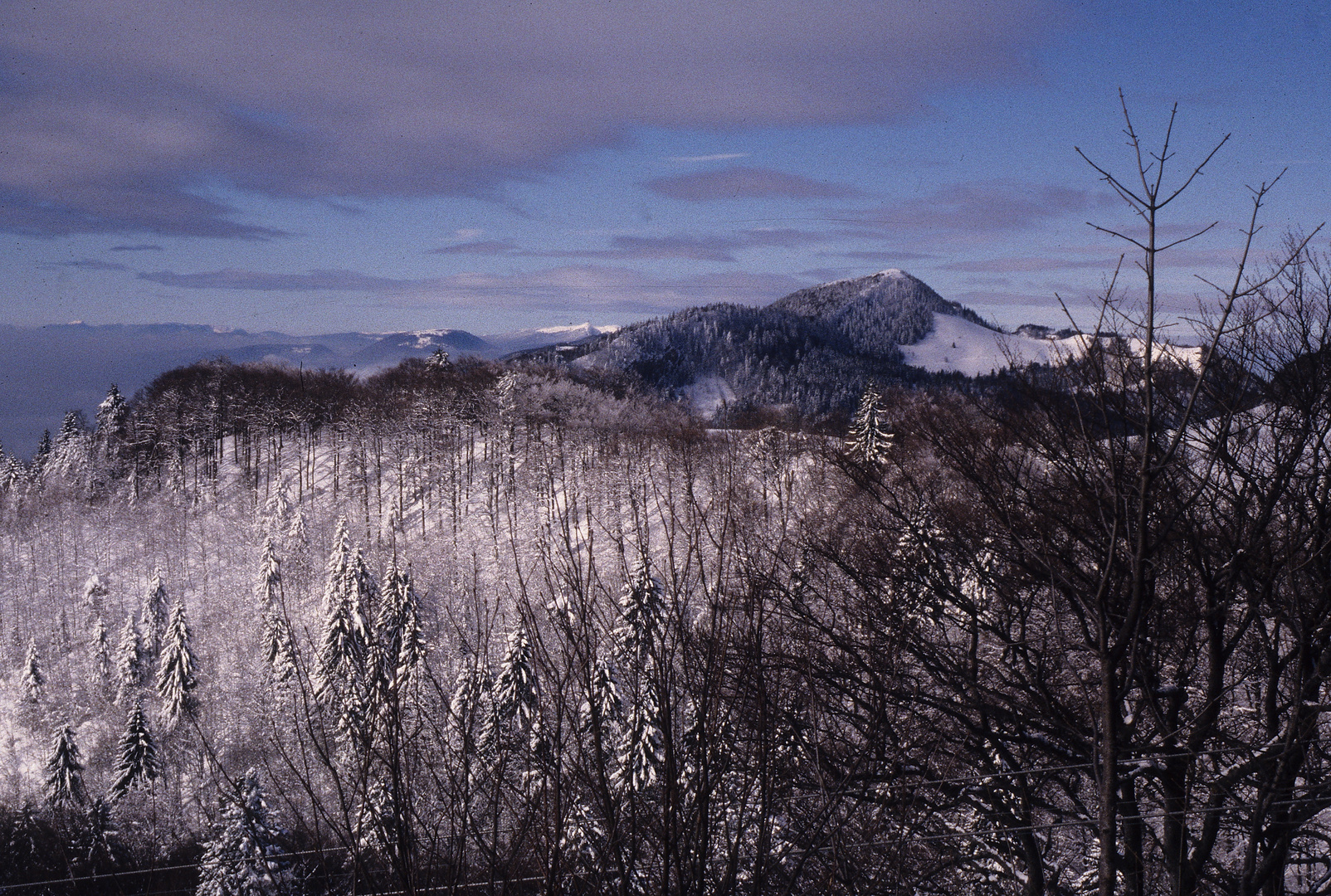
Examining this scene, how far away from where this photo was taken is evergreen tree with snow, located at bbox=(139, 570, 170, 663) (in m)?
38.0

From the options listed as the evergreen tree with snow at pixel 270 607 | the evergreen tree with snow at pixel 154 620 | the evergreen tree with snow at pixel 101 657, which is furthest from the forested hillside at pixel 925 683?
the evergreen tree with snow at pixel 101 657

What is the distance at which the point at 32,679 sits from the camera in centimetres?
3653

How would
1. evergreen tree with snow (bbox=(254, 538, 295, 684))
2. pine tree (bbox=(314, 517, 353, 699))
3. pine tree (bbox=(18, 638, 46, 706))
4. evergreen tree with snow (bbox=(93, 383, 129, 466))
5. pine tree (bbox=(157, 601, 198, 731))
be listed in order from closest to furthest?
pine tree (bbox=(314, 517, 353, 699))
evergreen tree with snow (bbox=(254, 538, 295, 684))
pine tree (bbox=(157, 601, 198, 731))
pine tree (bbox=(18, 638, 46, 706))
evergreen tree with snow (bbox=(93, 383, 129, 466))

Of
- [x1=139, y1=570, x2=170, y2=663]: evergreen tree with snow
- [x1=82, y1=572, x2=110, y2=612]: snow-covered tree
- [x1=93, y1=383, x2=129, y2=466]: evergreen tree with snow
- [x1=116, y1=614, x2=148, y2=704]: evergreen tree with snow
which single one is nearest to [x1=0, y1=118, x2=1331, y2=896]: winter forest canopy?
[x1=116, y1=614, x2=148, y2=704]: evergreen tree with snow

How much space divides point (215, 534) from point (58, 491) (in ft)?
56.3

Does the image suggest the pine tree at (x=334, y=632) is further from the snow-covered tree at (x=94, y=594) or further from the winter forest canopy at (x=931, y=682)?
the snow-covered tree at (x=94, y=594)

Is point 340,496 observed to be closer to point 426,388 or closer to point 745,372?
point 426,388

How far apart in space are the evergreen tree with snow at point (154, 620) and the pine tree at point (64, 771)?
10748 millimetres

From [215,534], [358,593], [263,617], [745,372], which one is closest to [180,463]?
[215,534]

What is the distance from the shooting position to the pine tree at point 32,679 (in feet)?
120

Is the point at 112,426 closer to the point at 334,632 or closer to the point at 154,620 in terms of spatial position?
the point at 154,620

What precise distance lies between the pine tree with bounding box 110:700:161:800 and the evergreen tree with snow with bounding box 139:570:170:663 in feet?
37.1

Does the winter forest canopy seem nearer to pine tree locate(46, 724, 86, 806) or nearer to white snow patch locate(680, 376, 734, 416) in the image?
pine tree locate(46, 724, 86, 806)

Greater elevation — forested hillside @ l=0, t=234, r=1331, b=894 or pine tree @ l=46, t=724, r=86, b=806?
forested hillside @ l=0, t=234, r=1331, b=894
